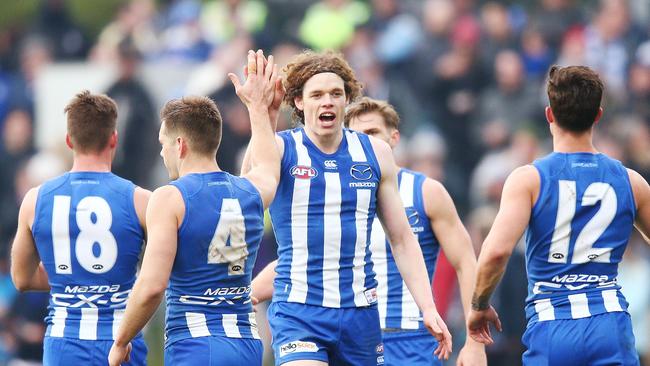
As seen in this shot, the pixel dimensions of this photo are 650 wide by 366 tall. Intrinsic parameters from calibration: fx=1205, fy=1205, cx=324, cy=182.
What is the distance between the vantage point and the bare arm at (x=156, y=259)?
6227 millimetres

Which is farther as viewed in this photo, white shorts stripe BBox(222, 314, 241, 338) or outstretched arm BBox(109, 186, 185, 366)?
white shorts stripe BBox(222, 314, 241, 338)

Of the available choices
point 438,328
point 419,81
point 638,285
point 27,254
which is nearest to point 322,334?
point 438,328

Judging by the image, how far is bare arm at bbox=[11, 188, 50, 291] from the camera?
7316 millimetres

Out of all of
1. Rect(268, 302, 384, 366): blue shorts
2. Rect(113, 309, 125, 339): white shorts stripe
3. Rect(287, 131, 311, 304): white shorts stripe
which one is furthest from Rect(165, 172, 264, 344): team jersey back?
Rect(113, 309, 125, 339): white shorts stripe

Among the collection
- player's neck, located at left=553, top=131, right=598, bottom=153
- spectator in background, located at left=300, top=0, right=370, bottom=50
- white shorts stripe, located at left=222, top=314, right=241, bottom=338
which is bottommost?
white shorts stripe, located at left=222, top=314, right=241, bottom=338

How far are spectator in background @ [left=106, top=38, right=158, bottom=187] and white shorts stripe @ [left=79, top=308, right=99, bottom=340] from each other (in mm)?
8352

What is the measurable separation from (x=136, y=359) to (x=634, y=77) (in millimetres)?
8745

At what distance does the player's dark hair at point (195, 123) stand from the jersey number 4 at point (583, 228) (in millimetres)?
1929

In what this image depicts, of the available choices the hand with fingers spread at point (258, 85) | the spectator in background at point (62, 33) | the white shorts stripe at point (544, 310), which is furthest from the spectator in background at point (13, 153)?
the white shorts stripe at point (544, 310)

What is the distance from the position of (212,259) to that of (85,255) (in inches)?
45.8

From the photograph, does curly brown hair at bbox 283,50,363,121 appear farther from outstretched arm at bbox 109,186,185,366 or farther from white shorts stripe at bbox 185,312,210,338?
white shorts stripe at bbox 185,312,210,338

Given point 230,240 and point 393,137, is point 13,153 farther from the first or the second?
point 230,240

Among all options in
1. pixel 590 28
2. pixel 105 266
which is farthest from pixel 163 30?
pixel 105 266

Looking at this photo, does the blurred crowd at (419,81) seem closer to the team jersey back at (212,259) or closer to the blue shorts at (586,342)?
the blue shorts at (586,342)
